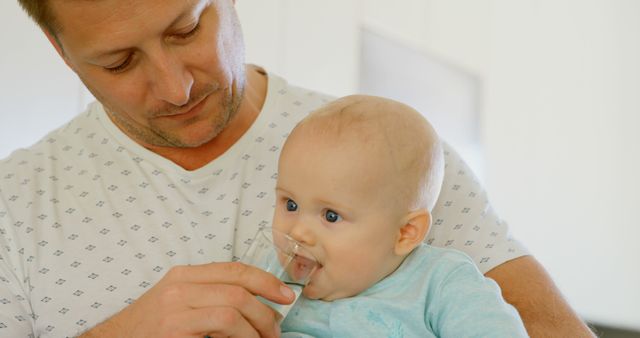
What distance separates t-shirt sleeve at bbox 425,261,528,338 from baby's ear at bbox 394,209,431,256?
0.08m

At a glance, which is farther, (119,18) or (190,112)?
(190,112)

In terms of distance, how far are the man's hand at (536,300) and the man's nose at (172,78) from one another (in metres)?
0.68

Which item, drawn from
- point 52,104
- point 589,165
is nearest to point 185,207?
point 52,104

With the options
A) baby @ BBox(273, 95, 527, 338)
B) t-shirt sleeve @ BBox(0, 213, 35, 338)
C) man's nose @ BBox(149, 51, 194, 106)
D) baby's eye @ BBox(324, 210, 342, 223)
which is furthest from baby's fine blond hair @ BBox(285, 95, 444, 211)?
t-shirt sleeve @ BBox(0, 213, 35, 338)

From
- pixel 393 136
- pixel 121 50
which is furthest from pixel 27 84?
pixel 393 136

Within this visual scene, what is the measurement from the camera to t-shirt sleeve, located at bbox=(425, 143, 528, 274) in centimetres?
161

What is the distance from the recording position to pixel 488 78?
4703 millimetres

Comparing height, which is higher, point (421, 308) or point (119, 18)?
point (119, 18)

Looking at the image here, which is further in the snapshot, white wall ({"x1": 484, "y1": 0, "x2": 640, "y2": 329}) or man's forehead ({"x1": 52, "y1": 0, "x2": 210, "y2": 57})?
white wall ({"x1": 484, "y1": 0, "x2": 640, "y2": 329})

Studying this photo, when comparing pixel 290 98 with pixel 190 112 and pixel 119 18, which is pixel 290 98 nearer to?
pixel 190 112

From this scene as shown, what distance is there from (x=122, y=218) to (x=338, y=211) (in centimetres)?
50

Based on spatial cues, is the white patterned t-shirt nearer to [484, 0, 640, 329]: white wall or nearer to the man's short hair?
the man's short hair

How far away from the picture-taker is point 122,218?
159 centimetres

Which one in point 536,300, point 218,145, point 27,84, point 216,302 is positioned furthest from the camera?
point 27,84
